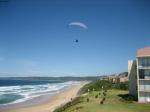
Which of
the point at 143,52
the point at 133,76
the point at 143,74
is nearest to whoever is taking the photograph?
→ the point at 143,74

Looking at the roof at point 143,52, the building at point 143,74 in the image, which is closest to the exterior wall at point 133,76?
the roof at point 143,52

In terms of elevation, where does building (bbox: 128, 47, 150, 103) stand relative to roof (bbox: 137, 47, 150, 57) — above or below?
below

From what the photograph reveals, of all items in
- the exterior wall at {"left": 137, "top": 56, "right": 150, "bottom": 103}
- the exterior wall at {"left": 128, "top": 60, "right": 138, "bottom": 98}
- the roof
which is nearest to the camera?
the exterior wall at {"left": 137, "top": 56, "right": 150, "bottom": 103}

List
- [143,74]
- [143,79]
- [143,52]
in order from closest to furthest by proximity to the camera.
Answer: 1. [143,79]
2. [143,74]
3. [143,52]

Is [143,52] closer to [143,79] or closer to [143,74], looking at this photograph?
[143,74]

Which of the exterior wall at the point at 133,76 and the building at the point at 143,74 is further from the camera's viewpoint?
the exterior wall at the point at 133,76

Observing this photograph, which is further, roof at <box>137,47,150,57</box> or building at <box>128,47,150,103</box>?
roof at <box>137,47,150,57</box>

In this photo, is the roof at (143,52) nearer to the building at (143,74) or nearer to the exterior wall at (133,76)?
the building at (143,74)

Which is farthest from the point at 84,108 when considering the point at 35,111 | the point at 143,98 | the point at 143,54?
the point at 35,111

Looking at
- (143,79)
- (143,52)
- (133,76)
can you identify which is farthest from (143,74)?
(133,76)

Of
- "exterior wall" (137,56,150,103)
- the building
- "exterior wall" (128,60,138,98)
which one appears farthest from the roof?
"exterior wall" (128,60,138,98)

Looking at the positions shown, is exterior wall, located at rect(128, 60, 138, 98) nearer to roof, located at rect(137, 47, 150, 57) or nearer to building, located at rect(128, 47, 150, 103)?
roof, located at rect(137, 47, 150, 57)

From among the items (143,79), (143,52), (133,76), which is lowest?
(143,79)
